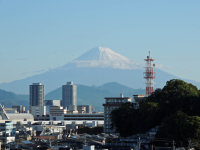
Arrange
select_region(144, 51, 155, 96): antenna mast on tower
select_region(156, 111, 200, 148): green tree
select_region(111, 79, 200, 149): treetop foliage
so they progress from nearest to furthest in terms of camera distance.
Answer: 1. select_region(156, 111, 200, 148): green tree
2. select_region(111, 79, 200, 149): treetop foliage
3. select_region(144, 51, 155, 96): antenna mast on tower

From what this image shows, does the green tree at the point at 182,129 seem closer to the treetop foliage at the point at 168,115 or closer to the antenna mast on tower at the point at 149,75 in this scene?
the treetop foliage at the point at 168,115

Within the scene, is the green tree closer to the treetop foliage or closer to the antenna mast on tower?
the treetop foliage

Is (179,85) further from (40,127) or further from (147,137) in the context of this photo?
(40,127)

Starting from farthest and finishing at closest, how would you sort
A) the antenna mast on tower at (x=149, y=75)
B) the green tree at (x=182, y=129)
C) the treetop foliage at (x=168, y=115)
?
the antenna mast on tower at (x=149, y=75), the treetop foliage at (x=168, y=115), the green tree at (x=182, y=129)

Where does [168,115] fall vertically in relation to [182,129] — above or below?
above

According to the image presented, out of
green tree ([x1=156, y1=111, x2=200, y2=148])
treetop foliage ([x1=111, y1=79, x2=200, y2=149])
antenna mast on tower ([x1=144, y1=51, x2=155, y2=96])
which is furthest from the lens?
antenna mast on tower ([x1=144, y1=51, x2=155, y2=96])

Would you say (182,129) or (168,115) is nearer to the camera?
(182,129)

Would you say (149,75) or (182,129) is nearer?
(182,129)

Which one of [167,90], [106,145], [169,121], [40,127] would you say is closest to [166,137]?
[169,121]

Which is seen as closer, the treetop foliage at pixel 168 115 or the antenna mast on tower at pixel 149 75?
the treetop foliage at pixel 168 115

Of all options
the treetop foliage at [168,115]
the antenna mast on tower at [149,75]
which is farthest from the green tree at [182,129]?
the antenna mast on tower at [149,75]

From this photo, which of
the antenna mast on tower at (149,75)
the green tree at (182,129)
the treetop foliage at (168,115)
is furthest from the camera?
the antenna mast on tower at (149,75)

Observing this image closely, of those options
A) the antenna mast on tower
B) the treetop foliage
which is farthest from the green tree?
the antenna mast on tower

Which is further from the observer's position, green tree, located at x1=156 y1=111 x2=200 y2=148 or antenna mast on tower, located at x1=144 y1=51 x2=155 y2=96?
antenna mast on tower, located at x1=144 y1=51 x2=155 y2=96
